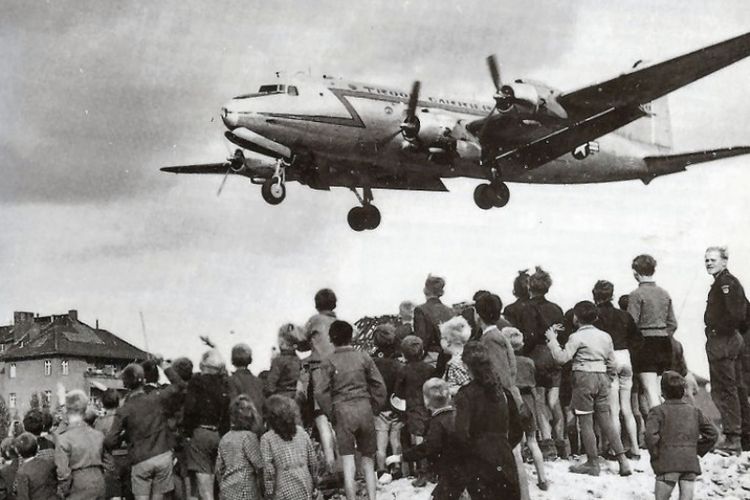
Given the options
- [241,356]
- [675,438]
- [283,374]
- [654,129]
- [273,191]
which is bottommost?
[675,438]

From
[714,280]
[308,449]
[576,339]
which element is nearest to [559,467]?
[576,339]

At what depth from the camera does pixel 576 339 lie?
32.5ft

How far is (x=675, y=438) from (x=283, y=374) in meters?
4.27

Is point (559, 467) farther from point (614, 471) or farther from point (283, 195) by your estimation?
point (283, 195)

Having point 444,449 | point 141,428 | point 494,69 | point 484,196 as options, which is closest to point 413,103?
point 494,69

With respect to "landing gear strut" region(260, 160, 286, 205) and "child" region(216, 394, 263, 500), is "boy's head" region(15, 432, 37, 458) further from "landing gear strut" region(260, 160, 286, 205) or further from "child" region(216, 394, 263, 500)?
"landing gear strut" region(260, 160, 286, 205)

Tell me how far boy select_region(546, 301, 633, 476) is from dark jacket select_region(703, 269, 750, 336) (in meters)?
1.47

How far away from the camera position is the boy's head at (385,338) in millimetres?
9766

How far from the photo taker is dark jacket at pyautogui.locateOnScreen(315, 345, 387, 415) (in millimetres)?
8516

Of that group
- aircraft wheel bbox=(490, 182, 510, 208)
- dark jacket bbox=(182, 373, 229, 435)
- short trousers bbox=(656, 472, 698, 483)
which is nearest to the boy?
short trousers bbox=(656, 472, 698, 483)

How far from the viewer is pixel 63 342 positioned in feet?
206

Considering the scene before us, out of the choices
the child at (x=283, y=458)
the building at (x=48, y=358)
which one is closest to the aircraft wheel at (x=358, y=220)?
the child at (x=283, y=458)

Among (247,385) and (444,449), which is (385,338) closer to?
(247,385)

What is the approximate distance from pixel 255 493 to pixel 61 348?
58758mm
